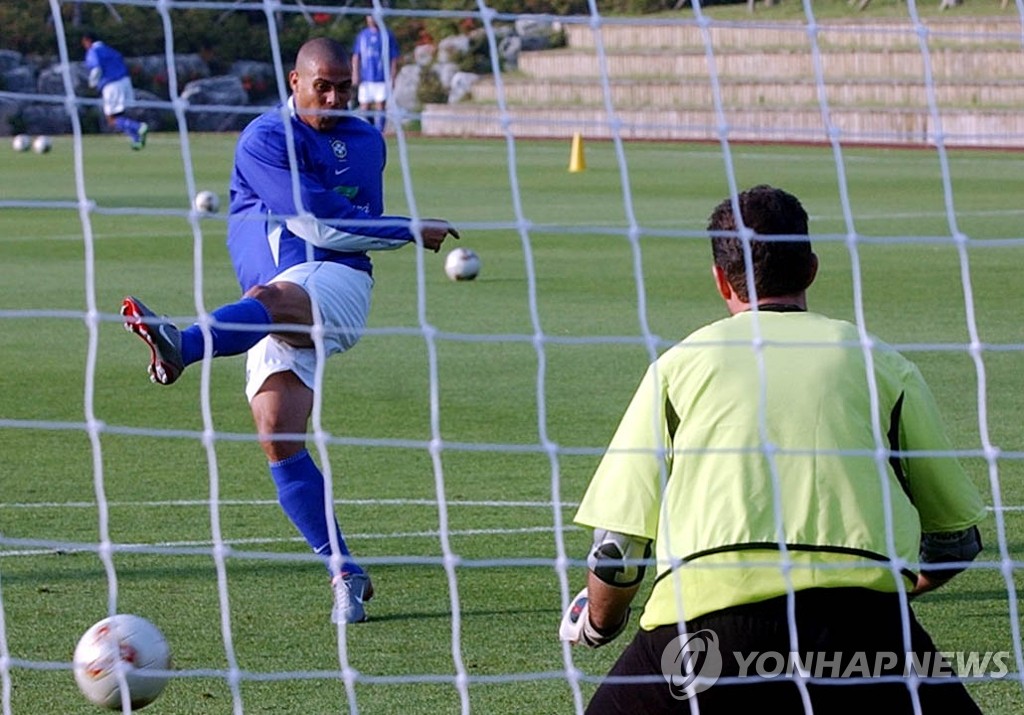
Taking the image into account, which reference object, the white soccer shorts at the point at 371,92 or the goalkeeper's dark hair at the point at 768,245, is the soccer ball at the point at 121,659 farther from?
the white soccer shorts at the point at 371,92

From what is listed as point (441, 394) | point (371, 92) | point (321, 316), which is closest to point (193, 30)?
point (371, 92)

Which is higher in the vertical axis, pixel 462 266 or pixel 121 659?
pixel 121 659

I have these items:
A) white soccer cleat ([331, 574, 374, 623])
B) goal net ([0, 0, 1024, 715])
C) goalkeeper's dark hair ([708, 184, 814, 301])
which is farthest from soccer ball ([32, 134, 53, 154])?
goalkeeper's dark hair ([708, 184, 814, 301])

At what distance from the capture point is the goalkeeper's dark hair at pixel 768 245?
12.5ft

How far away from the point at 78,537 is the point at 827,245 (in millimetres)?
11030

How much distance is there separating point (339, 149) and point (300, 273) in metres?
0.50

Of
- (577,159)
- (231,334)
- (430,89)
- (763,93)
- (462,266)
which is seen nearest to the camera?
(231,334)

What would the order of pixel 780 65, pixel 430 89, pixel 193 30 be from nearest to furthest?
pixel 780 65 < pixel 430 89 < pixel 193 30

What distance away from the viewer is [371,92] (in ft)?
116

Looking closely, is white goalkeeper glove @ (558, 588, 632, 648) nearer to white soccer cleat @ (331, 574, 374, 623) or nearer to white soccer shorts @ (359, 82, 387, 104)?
white soccer cleat @ (331, 574, 374, 623)

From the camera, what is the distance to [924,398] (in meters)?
3.81

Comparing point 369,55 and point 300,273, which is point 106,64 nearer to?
point 369,55

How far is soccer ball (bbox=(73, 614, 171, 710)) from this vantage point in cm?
461

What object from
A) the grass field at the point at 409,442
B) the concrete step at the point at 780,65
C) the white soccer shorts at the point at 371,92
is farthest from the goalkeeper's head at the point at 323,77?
the white soccer shorts at the point at 371,92
